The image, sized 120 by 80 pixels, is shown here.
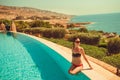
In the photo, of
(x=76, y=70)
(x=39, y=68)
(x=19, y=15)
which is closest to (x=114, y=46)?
(x=39, y=68)

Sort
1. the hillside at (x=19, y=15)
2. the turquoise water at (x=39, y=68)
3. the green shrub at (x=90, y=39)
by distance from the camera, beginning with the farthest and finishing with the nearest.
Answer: the hillside at (x=19, y=15)
the green shrub at (x=90, y=39)
the turquoise water at (x=39, y=68)

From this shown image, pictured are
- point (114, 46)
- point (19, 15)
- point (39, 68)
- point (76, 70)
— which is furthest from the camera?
point (19, 15)

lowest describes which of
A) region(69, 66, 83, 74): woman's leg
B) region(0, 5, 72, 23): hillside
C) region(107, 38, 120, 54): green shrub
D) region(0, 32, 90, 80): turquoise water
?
region(0, 5, 72, 23): hillside

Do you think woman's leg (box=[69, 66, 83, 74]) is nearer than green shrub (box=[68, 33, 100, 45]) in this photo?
Yes

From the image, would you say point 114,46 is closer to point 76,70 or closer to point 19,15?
point 76,70

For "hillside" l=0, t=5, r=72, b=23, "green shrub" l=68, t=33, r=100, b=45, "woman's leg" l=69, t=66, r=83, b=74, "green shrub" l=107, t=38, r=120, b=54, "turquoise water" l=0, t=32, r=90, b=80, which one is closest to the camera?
"woman's leg" l=69, t=66, r=83, b=74

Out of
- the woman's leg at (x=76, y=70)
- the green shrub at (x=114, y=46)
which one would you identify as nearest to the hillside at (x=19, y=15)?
the green shrub at (x=114, y=46)

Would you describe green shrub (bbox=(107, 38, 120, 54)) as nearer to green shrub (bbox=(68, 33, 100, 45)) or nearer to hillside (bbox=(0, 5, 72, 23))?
green shrub (bbox=(68, 33, 100, 45))

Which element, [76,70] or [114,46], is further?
[114,46]

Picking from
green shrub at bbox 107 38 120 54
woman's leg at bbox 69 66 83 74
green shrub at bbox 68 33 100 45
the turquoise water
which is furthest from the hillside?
woman's leg at bbox 69 66 83 74

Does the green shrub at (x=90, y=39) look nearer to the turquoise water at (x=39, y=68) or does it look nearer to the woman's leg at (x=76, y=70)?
the turquoise water at (x=39, y=68)

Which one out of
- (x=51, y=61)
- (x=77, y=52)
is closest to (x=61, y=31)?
(x=51, y=61)

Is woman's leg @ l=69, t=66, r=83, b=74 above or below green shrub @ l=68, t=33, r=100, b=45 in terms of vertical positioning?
above

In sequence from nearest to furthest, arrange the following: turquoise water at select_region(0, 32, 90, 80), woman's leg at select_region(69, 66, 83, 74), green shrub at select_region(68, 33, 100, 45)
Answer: woman's leg at select_region(69, 66, 83, 74)
turquoise water at select_region(0, 32, 90, 80)
green shrub at select_region(68, 33, 100, 45)
